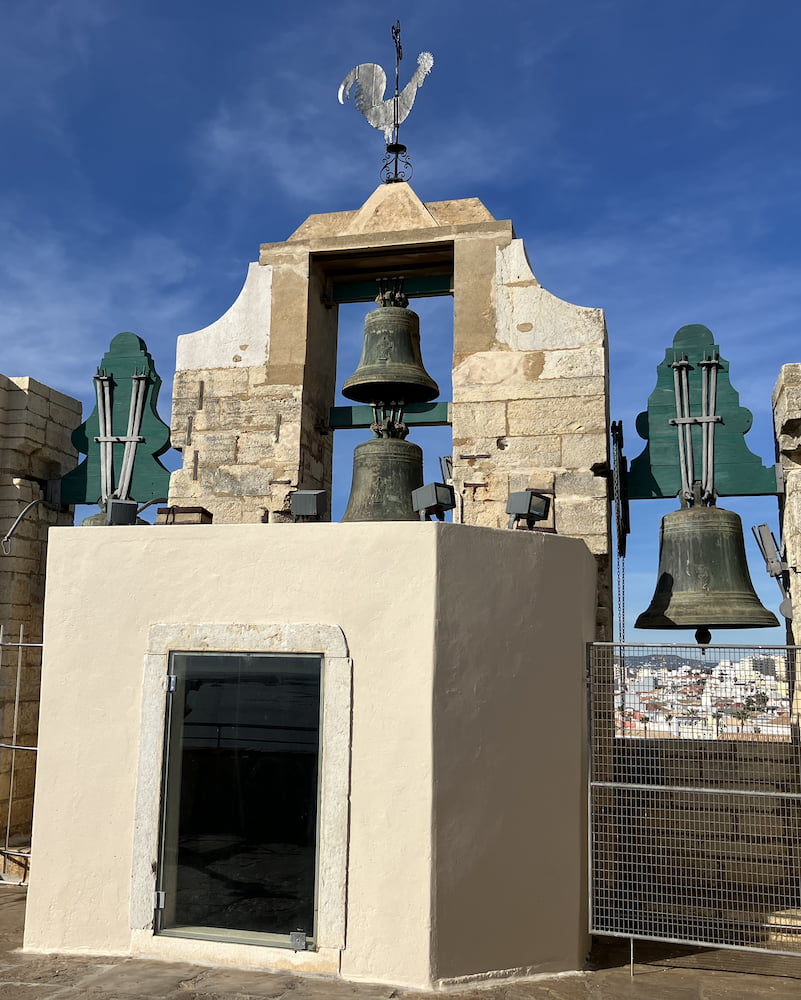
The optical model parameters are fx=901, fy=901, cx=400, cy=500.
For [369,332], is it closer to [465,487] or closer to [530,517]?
[465,487]

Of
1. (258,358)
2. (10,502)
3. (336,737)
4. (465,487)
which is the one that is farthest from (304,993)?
(10,502)

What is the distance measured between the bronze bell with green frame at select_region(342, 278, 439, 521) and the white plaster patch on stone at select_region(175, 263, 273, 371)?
3.55ft

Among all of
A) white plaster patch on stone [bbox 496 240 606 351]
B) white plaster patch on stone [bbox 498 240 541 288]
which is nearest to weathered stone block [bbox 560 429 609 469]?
white plaster patch on stone [bbox 496 240 606 351]

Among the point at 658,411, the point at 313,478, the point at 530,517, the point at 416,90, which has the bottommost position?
the point at 530,517

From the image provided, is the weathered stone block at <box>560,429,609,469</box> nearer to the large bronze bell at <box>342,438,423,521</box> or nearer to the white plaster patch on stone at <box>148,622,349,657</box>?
the large bronze bell at <box>342,438,423,521</box>

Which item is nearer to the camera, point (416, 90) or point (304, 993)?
point (304, 993)

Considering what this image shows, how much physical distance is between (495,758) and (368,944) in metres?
1.19

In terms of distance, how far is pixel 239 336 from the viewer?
768 centimetres

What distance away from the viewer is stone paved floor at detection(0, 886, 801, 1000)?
4.54 metres

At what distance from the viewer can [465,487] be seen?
7.02 meters

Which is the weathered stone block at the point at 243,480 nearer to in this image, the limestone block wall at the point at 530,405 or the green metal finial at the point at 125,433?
the green metal finial at the point at 125,433

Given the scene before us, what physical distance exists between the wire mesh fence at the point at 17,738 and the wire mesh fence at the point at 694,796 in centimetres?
506

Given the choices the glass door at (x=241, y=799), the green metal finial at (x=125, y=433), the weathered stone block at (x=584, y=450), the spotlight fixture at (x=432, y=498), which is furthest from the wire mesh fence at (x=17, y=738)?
the weathered stone block at (x=584, y=450)

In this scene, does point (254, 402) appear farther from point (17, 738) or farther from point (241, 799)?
point (17, 738)
